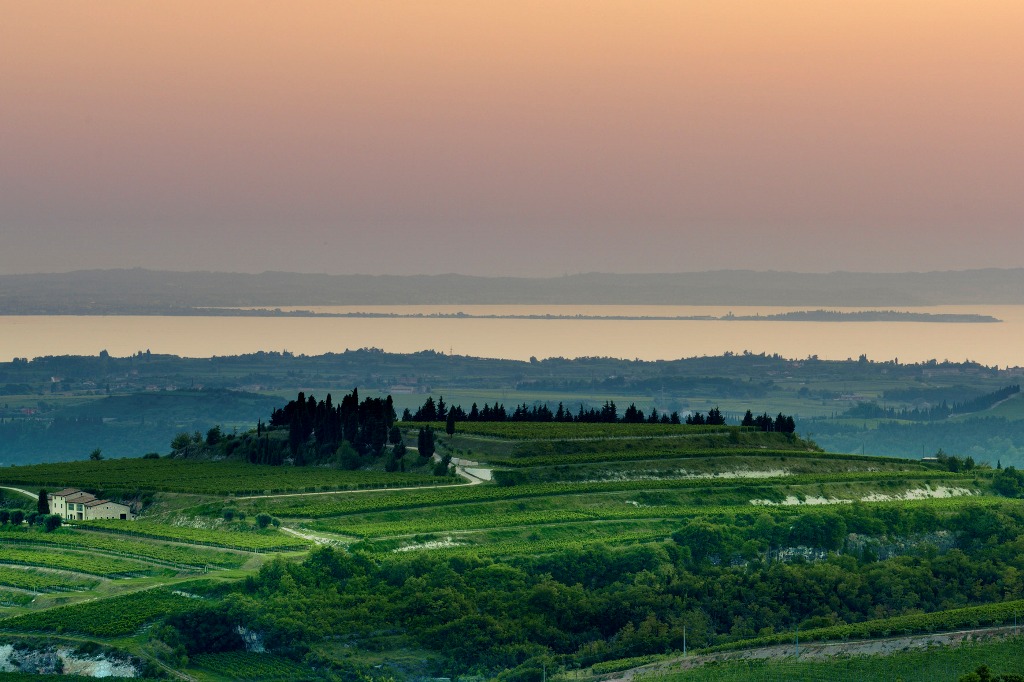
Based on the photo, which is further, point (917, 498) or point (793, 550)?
point (917, 498)

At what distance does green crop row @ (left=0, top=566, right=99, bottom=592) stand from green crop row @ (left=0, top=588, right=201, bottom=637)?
4283mm

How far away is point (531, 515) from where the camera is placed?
409ft

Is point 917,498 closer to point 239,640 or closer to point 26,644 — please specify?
point 239,640

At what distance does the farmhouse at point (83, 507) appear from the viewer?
127m

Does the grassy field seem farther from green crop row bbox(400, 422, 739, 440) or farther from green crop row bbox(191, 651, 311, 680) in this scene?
green crop row bbox(400, 422, 739, 440)

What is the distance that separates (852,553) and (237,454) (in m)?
63.6

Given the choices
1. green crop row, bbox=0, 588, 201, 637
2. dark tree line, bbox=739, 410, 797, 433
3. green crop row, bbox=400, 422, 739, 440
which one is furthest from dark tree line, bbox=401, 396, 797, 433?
green crop row, bbox=0, 588, 201, 637

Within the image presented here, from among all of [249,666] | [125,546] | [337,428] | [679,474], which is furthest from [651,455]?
[249,666]

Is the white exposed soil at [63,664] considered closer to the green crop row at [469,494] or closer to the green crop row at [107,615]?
the green crop row at [107,615]

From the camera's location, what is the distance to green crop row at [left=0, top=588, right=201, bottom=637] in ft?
310

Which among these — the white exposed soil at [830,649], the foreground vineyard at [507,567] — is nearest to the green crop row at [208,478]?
the foreground vineyard at [507,567]

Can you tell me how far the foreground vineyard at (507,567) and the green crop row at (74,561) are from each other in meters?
0.26

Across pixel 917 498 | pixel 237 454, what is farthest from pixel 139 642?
pixel 917 498

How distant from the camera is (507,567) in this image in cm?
10612
